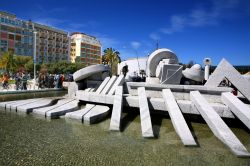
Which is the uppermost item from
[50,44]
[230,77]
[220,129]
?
[50,44]

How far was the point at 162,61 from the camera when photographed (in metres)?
14.6

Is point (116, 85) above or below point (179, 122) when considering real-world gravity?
above

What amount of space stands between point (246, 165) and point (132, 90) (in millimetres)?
6508

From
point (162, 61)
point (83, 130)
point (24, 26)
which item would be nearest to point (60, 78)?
point (162, 61)

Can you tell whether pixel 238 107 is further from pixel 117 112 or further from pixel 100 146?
pixel 100 146

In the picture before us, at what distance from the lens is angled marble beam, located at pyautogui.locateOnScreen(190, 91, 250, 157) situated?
5.54 meters

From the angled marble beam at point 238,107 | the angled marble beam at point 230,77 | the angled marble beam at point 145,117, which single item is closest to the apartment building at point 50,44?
the angled marble beam at point 145,117

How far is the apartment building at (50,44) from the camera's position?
9406 cm

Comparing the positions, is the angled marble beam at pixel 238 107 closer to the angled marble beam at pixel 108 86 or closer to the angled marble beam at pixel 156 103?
the angled marble beam at pixel 156 103

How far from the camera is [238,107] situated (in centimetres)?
722

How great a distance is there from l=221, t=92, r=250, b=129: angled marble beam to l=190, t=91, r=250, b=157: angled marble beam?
679 mm

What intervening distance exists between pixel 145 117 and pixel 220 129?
2.43 metres

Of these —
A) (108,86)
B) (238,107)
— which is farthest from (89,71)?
(238,107)

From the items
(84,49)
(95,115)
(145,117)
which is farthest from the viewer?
(84,49)
